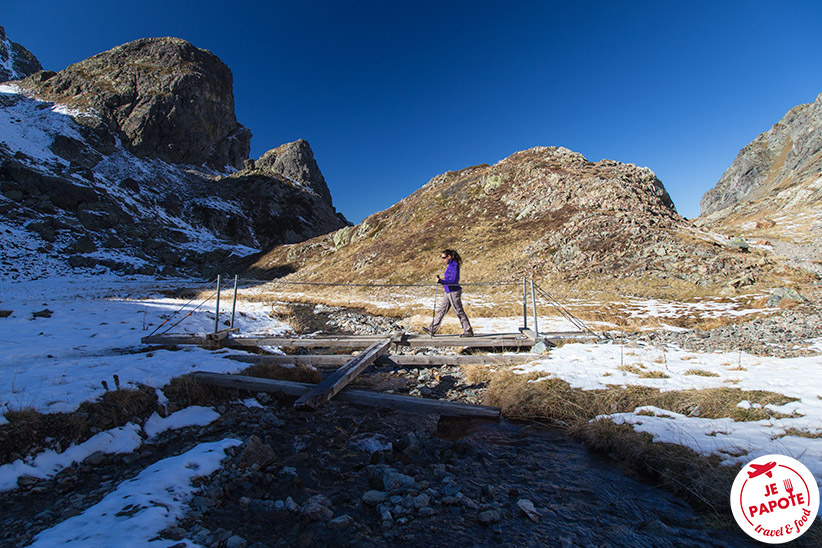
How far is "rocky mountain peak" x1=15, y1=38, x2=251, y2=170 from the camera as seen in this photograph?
91.4m

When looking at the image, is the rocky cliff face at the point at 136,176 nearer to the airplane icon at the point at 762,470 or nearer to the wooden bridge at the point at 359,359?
the wooden bridge at the point at 359,359

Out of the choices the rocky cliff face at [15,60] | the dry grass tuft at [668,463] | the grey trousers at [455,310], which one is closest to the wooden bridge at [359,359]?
the grey trousers at [455,310]

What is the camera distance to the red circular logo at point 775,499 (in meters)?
2.88

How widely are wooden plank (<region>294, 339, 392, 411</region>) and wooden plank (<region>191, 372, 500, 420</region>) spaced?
28cm

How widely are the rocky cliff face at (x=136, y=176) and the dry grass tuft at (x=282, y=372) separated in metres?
52.6

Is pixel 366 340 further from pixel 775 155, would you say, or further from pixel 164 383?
pixel 775 155

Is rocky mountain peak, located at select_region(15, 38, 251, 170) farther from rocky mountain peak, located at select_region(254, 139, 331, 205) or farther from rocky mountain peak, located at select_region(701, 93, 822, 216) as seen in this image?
rocky mountain peak, located at select_region(701, 93, 822, 216)

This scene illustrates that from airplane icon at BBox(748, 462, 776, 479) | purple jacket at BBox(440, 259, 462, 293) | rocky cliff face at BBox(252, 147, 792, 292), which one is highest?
rocky cliff face at BBox(252, 147, 792, 292)

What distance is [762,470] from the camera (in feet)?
10.2

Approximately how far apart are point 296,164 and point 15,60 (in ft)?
379

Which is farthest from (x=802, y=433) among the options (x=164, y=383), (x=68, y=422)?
(x=164, y=383)

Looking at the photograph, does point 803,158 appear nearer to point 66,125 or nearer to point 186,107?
point 186,107

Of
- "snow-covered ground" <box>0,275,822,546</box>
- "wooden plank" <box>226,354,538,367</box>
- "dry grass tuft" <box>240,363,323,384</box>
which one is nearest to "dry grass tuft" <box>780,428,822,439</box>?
"snow-covered ground" <box>0,275,822,546</box>

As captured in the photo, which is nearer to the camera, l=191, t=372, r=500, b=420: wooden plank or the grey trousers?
l=191, t=372, r=500, b=420: wooden plank
